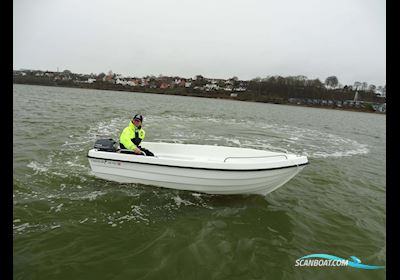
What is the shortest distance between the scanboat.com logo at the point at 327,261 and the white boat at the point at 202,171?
1695mm

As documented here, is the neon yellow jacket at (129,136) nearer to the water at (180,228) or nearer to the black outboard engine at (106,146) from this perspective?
the black outboard engine at (106,146)

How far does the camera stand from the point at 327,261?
4.27m

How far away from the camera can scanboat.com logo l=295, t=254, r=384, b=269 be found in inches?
165

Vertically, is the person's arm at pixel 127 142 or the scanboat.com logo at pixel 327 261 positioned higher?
the person's arm at pixel 127 142

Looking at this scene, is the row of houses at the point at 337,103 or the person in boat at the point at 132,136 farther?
the row of houses at the point at 337,103

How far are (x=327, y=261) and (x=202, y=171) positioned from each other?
8.90ft

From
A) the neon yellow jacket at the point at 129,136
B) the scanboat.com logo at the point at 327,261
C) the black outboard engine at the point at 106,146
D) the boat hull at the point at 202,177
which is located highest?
the neon yellow jacket at the point at 129,136

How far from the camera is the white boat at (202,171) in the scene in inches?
210

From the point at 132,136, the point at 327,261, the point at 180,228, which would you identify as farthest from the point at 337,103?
the point at 180,228

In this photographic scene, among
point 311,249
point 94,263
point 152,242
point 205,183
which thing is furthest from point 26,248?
point 311,249

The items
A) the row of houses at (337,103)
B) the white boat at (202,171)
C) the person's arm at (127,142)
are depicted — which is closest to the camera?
the white boat at (202,171)

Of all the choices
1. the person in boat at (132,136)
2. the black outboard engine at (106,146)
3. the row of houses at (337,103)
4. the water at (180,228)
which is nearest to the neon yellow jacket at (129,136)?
the person in boat at (132,136)

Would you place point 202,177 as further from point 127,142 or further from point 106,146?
point 106,146

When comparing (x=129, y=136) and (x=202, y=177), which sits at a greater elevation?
(x=129, y=136)
